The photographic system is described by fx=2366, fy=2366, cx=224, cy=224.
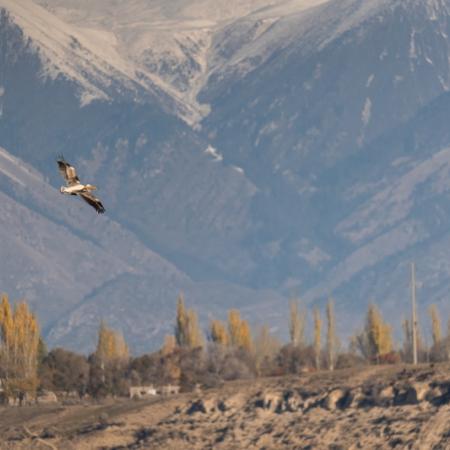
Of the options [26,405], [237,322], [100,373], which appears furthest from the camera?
[237,322]

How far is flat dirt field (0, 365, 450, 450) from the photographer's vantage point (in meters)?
88.6

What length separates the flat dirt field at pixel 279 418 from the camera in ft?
291

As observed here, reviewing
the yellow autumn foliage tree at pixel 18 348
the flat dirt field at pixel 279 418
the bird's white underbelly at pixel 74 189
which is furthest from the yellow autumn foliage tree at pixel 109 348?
the bird's white underbelly at pixel 74 189

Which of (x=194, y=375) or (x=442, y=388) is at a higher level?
(x=194, y=375)

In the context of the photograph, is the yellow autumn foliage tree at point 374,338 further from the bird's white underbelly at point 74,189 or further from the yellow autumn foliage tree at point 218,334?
the bird's white underbelly at point 74,189

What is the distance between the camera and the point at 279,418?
94875 millimetres

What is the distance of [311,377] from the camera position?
99.3 metres

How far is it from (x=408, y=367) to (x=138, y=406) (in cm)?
1176

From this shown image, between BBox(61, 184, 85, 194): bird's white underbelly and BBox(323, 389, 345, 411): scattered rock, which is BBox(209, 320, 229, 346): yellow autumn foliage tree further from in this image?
BBox(61, 184, 85, 194): bird's white underbelly

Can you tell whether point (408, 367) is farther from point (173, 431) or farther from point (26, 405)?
point (26, 405)

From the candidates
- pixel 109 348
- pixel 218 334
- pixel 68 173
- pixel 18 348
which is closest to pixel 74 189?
pixel 68 173

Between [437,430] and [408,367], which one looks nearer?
[437,430]

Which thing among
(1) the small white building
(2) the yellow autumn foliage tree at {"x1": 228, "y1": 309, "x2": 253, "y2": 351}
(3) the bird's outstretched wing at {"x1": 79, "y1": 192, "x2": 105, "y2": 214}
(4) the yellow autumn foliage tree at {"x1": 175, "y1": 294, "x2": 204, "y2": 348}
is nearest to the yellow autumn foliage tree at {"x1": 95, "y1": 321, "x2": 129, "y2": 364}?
(4) the yellow autumn foliage tree at {"x1": 175, "y1": 294, "x2": 204, "y2": 348}

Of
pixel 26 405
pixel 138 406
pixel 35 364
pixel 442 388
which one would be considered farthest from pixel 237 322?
pixel 442 388
